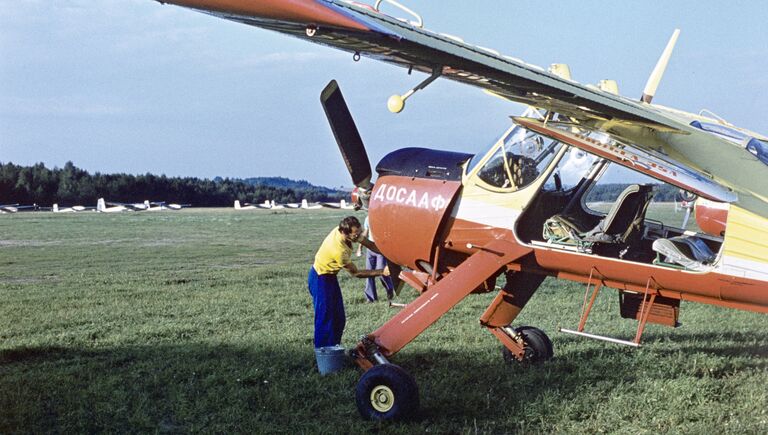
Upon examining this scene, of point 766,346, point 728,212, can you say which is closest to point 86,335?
point 728,212

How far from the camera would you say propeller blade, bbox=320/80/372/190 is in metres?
8.27

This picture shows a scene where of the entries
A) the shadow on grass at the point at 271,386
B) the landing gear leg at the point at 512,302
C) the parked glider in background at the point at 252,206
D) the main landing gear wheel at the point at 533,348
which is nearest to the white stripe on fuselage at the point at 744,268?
A: the shadow on grass at the point at 271,386

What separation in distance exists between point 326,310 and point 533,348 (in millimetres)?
2358

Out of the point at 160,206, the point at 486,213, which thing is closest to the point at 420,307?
the point at 486,213

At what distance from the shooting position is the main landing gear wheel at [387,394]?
6.02 m

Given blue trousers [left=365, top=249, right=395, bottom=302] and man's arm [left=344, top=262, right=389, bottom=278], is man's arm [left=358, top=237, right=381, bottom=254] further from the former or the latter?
blue trousers [left=365, top=249, right=395, bottom=302]

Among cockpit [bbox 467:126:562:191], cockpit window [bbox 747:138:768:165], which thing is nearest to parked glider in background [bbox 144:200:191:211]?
cockpit [bbox 467:126:562:191]

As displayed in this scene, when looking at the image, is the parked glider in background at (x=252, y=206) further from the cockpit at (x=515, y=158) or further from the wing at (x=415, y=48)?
the wing at (x=415, y=48)

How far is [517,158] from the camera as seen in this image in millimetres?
7277

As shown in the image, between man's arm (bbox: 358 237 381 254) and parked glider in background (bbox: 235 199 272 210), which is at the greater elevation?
man's arm (bbox: 358 237 381 254)

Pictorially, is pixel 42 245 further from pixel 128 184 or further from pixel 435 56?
pixel 128 184

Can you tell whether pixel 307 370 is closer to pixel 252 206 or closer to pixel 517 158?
pixel 517 158

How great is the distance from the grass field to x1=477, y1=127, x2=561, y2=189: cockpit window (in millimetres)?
2019

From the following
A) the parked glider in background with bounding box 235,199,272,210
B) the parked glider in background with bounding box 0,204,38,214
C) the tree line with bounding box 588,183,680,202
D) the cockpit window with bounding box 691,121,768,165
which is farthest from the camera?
the parked glider in background with bounding box 235,199,272,210
